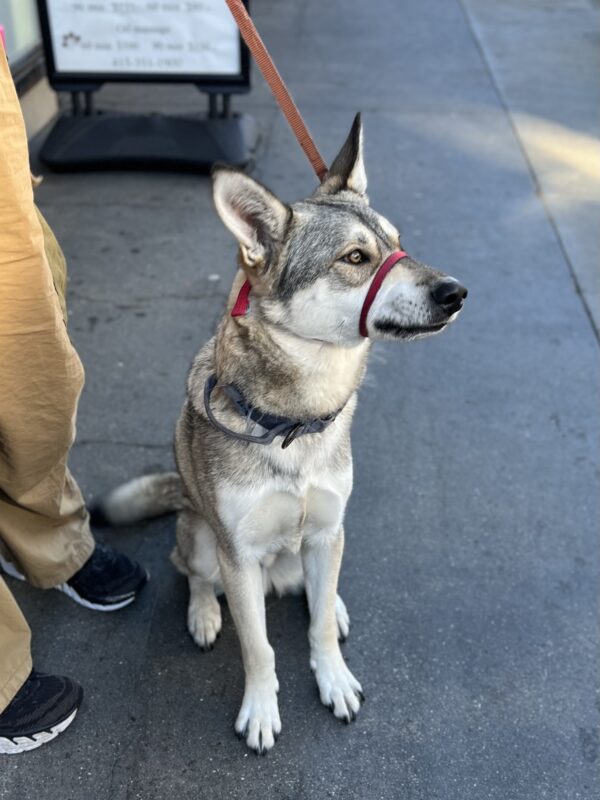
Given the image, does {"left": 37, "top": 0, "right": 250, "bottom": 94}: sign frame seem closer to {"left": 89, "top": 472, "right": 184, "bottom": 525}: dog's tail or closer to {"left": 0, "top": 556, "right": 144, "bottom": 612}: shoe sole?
{"left": 89, "top": 472, "right": 184, "bottom": 525}: dog's tail

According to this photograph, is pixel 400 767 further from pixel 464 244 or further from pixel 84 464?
pixel 464 244

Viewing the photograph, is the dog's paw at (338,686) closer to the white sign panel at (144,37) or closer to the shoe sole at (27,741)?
the shoe sole at (27,741)

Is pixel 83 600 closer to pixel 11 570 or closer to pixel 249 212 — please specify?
pixel 11 570

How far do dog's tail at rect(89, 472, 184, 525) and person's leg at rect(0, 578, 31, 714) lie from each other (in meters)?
0.67

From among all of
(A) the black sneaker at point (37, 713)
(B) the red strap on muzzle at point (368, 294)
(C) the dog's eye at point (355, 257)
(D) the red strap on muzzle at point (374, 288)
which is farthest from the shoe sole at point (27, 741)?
(C) the dog's eye at point (355, 257)

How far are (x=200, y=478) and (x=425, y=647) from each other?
1.03 meters

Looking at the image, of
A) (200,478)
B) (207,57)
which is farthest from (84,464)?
(207,57)

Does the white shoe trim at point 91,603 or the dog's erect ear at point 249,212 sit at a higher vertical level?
the dog's erect ear at point 249,212

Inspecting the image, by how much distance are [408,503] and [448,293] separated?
1.47m

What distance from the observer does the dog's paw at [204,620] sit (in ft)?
8.67

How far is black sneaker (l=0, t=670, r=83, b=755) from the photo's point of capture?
2.28 m

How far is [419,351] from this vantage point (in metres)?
4.11

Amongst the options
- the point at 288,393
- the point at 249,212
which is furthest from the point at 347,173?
the point at 288,393

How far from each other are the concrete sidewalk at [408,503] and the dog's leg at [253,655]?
70mm
